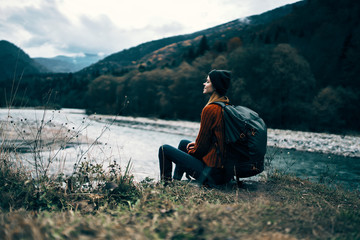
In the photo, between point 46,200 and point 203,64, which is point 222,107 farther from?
point 203,64

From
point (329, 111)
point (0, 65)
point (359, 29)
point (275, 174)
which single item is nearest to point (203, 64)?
point (329, 111)

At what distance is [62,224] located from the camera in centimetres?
146

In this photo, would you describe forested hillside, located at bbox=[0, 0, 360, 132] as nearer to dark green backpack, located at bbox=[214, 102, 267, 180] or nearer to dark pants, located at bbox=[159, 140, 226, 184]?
dark pants, located at bbox=[159, 140, 226, 184]

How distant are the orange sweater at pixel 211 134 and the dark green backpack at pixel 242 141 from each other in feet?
0.24

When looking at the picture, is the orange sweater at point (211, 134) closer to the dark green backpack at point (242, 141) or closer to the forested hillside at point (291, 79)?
the dark green backpack at point (242, 141)

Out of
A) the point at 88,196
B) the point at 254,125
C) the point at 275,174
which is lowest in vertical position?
the point at 275,174

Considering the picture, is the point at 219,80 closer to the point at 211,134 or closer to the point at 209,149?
the point at 211,134

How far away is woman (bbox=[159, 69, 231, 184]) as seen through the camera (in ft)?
9.55

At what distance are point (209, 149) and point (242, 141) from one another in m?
0.45

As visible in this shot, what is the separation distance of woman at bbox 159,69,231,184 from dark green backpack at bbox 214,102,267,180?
0.10 meters

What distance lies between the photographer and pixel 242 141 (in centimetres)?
290

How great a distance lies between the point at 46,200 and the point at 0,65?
29.1 meters

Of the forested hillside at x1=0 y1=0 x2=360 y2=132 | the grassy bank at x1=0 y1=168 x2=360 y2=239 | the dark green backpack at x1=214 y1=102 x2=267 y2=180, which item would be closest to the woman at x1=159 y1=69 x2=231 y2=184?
the dark green backpack at x1=214 y1=102 x2=267 y2=180

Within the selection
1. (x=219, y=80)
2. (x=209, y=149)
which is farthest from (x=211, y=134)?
(x=219, y=80)
